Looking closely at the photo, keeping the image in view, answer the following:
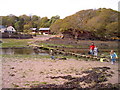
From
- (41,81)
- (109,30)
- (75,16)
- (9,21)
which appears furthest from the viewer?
(9,21)

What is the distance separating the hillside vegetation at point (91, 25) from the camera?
53.9m

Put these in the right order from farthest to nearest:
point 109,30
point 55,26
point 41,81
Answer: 1. point 55,26
2. point 109,30
3. point 41,81

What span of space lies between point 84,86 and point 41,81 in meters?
2.50

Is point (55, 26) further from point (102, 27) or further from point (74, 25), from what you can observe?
point (102, 27)

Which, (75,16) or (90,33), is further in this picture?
(75,16)

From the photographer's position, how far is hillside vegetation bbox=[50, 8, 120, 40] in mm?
53938

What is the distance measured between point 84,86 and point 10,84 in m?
3.90

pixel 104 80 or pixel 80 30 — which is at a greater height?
pixel 80 30

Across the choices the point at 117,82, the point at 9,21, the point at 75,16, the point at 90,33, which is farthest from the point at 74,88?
the point at 9,21

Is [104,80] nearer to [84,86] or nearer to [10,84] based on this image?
[84,86]

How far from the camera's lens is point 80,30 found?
192ft

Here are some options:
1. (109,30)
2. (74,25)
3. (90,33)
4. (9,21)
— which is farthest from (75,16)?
(9,21)

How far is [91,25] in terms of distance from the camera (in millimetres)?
55688

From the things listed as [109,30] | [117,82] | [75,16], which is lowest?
[117,82]
